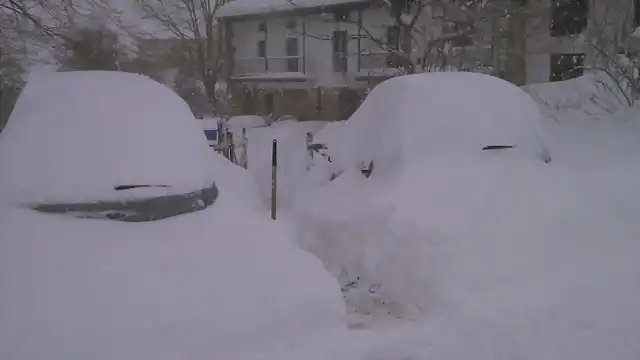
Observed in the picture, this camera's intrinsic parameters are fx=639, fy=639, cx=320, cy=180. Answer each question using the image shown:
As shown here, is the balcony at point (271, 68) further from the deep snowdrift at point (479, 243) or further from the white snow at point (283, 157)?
the deep snowdrift at point (479, 243)

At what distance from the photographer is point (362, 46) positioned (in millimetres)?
25312

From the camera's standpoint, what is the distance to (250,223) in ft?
15.5

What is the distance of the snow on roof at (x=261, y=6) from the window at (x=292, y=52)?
1.76 metres

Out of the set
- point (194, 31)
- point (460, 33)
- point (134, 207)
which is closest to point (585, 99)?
point (460, 33)

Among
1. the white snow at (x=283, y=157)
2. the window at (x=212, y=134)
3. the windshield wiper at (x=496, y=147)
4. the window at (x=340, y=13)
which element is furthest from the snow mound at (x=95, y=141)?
the window at (x=340, y=13)

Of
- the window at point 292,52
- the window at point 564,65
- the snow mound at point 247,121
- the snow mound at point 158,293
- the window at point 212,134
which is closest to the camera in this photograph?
the snow mound at point 158,293

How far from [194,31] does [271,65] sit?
14.9 feet

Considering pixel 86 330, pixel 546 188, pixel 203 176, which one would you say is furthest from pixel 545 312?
pixel 86 330

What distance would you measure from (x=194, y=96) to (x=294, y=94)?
4097 mm

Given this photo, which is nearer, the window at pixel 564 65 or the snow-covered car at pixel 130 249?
the snow-covered car at pixel 130 249

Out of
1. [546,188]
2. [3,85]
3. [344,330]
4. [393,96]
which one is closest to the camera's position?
[344,330]

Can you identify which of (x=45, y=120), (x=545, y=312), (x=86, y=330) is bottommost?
(x=545, y=312)

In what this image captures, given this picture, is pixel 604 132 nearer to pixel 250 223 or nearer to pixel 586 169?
pixel 586 169

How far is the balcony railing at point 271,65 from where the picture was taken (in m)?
27.7
